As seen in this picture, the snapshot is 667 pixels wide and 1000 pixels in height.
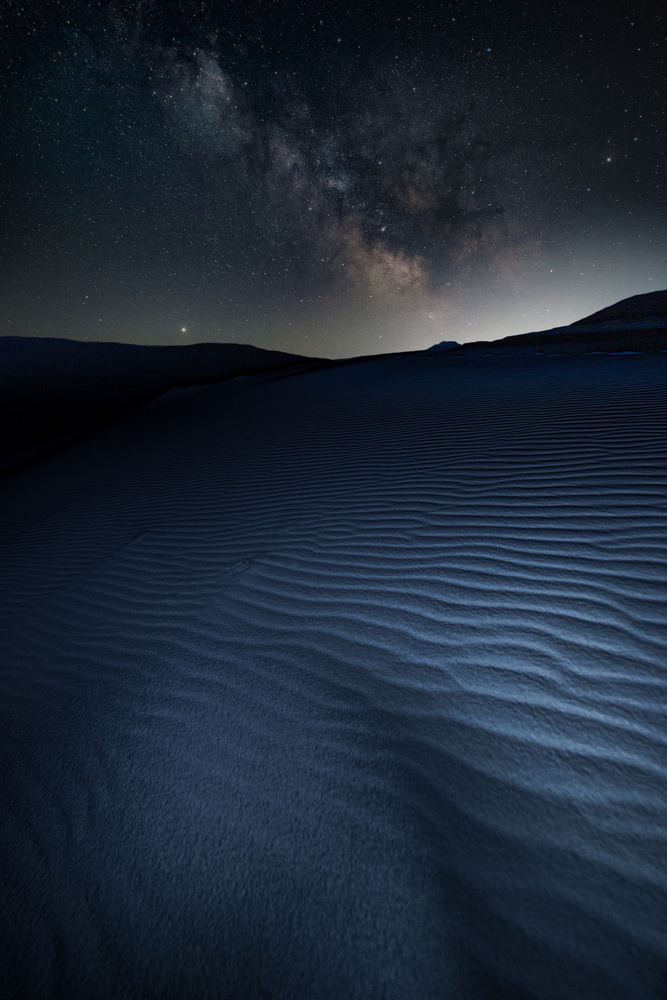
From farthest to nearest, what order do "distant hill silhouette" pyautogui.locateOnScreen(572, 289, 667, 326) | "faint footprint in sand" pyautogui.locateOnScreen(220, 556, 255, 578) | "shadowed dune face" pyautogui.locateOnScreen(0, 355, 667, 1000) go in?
1. "distant hill silhouette" pyautogui.locateOnScreen(572, 289, 667, 326)
2. "faint footprint in sand" pyautogui.locateOnScreen(220, 556, 255, 578)
3. "shadowed dune face" pyautogui.locateOnScreen(0, 355, 667, 1000)

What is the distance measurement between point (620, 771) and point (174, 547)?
3406 millimetres

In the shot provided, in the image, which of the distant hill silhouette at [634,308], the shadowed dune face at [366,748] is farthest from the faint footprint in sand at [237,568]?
the distant hill silhouette at [634,308]

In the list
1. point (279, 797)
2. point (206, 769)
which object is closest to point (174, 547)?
point (206, 769)

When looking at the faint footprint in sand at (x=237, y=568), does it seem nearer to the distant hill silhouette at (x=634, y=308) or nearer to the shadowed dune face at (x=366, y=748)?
the shadowed dune face at (x=366, y=748)

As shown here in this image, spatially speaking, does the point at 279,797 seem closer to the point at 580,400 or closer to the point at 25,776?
the point at 25,776

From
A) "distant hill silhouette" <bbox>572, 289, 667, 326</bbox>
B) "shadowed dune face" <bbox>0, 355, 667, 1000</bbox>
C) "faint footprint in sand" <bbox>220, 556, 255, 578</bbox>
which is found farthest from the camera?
"distant hill silhouette" <bbox>572, 289, 667, 326</bbox>

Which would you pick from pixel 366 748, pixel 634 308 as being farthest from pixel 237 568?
pixel 634 308

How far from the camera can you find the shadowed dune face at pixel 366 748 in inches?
48.6

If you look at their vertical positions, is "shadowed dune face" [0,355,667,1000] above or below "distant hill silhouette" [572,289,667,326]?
below

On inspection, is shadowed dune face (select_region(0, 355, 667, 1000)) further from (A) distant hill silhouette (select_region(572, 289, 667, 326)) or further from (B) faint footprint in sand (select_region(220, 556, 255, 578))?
(A) distant hill silhouette (select_region(572, 289, 667, 326))

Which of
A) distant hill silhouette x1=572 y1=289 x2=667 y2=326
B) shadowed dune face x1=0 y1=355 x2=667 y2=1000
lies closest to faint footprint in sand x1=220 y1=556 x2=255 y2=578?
shadowed dune face x1=0 y1=355 x2=667 y2=1000

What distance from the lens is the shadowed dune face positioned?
4.05 ft

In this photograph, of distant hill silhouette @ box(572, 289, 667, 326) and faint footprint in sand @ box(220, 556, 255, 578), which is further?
distant hill silhouette @ box(572, 289, 667, 326)

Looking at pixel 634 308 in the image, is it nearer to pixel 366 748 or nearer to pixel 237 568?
pixel 237 568
